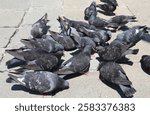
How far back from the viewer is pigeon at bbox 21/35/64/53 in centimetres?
608

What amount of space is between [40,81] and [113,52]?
A: 1415 millimetres

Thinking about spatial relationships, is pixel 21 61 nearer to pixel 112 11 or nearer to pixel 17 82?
pixel 17 82

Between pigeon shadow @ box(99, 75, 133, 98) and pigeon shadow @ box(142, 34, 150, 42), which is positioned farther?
pigeon shadow @ box(142, 34, 150, 42)

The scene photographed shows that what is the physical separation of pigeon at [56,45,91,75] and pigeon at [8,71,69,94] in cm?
33

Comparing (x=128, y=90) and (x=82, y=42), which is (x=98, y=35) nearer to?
(x=82, y=42)

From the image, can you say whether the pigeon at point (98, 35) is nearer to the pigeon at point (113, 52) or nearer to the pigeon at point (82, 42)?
the pigeon at point (82, 42)

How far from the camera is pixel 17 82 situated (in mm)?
5180

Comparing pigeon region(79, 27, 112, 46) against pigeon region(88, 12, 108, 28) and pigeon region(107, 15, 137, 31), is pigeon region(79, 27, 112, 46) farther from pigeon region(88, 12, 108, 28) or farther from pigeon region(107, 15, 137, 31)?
pigeon region(107, 15, 137, 31)

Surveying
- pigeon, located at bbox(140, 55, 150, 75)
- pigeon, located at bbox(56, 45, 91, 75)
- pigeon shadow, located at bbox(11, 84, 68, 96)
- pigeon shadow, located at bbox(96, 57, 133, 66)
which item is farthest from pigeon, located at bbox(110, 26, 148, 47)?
pigeon shadow, located at bbox(11, 84, 68, 96)

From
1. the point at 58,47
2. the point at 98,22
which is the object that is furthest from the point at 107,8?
the point at 58,47

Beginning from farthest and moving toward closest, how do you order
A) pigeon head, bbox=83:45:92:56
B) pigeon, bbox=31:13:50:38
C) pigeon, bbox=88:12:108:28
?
pigeon, bbox=88:12:108:28
pigeon, bbox=31:13:50:38
pigeon head, bbox=83:45:92:56

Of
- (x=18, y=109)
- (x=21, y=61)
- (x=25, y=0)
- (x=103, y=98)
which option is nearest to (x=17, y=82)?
(x=18, y=109)

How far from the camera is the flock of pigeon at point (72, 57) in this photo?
17.0 ft

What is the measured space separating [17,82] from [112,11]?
3.99 m
